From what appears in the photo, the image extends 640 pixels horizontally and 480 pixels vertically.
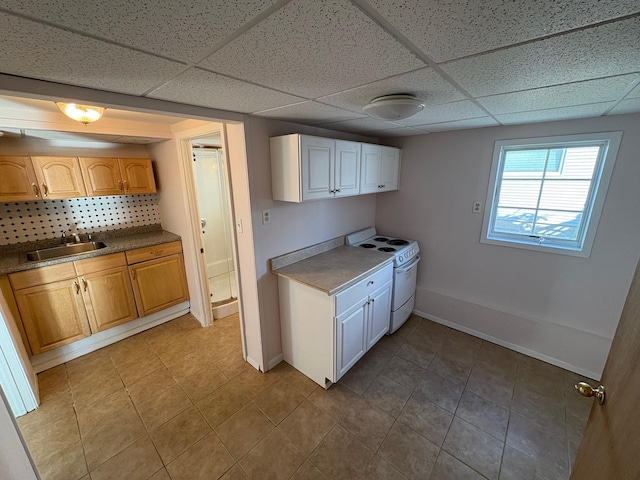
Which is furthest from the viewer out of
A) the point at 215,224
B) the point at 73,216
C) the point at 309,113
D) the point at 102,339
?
the point at 215,224

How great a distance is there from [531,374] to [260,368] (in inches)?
94.5

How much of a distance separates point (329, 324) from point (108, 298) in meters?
2.29

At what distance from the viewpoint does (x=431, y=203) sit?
2885 millimetres

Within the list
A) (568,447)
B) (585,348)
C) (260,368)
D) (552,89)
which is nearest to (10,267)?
(260,368)

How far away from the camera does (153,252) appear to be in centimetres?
278

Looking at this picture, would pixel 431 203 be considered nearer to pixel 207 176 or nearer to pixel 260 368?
pixel 260 368

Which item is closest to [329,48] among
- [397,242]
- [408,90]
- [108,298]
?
[408,90]

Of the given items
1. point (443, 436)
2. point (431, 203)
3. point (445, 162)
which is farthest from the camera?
point (431, 203)

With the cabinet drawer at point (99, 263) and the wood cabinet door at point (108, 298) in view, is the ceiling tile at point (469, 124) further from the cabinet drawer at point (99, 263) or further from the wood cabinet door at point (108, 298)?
the wood cabinet door at point (108, 298)

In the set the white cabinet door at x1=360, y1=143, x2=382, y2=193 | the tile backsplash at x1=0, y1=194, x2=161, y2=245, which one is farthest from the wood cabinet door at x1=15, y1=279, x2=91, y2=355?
the white cabinet door at x1=360, y1=143, x2=382, y2=193

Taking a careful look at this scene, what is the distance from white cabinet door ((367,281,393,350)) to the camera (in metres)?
2.28

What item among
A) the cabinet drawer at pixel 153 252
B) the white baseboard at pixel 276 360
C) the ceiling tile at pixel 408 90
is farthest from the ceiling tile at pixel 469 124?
the cabinet drawer at pixel 153 252

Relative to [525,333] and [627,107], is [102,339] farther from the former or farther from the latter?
[627,107]

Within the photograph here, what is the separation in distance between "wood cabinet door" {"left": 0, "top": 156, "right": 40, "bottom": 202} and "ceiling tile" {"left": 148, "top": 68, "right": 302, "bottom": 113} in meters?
1.96
